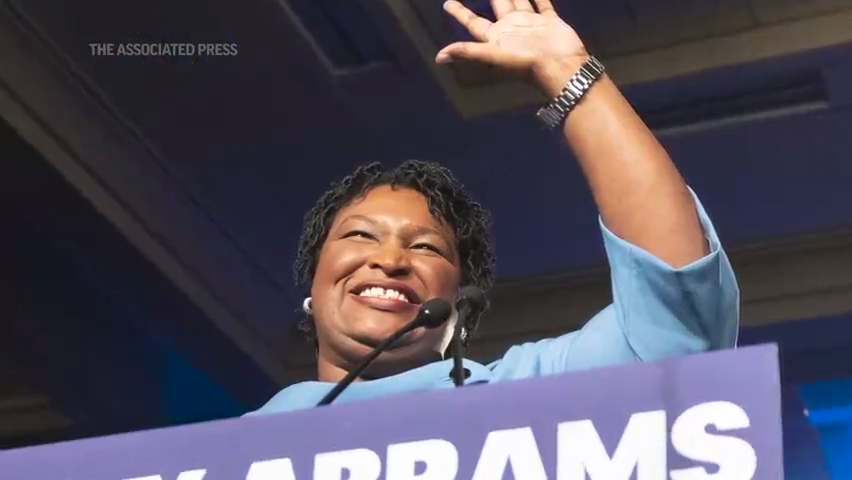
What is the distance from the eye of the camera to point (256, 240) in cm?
318

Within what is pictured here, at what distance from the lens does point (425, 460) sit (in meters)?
0.71

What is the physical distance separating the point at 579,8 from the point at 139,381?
1419mm

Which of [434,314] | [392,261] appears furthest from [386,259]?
[434,314]

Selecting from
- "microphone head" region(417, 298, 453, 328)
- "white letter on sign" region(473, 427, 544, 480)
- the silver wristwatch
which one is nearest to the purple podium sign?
"white letter on sign" region(473, 427, 544, 480)

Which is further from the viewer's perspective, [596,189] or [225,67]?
[225,67]

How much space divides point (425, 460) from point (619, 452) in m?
0.10

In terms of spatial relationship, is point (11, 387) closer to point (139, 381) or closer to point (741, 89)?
point (139, 381)

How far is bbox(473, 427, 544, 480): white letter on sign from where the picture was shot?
691mm

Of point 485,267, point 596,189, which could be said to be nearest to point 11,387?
point 485,267

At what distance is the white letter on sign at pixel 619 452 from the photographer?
2.20 ft

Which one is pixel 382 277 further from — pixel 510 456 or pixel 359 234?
pixel 510 456

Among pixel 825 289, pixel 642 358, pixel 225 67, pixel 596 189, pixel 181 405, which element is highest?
pixel 225 67

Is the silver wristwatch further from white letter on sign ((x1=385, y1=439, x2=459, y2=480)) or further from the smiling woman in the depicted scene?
white letter on sign ((x1=385, y1=439, x2=459, y2=480))

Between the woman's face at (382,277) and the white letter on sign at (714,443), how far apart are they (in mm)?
429
